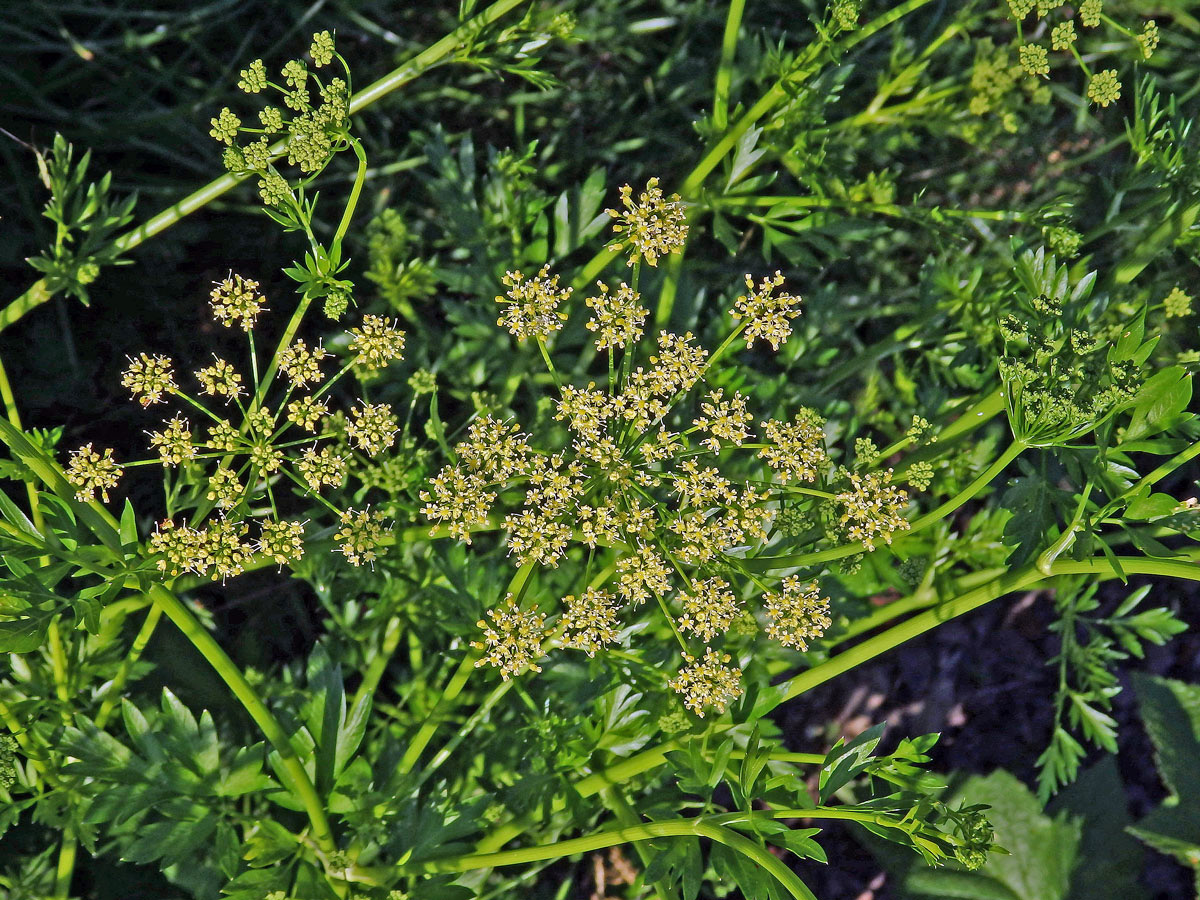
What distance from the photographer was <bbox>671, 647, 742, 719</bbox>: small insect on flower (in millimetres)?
3332

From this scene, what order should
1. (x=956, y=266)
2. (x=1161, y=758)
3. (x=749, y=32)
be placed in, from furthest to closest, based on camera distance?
(x=749, y=32) < (x=1161, y=758) < (x=956, y=266)

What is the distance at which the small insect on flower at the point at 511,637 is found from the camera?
3322mm

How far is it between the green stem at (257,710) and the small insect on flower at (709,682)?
1456mm

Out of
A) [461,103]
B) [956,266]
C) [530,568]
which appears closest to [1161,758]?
[956,266]

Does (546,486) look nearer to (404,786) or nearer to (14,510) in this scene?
(404,786)

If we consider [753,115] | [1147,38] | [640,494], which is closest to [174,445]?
[640,494]

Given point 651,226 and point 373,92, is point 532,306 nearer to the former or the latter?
point 651,226

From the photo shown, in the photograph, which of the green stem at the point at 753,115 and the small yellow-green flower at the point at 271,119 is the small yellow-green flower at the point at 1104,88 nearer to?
the green stem at the point at 753,115

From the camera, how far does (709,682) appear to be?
3383mm

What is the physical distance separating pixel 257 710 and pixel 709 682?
1.61m

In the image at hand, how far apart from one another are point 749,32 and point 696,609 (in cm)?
356

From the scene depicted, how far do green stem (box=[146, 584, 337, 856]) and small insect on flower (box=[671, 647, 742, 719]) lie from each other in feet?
4.78

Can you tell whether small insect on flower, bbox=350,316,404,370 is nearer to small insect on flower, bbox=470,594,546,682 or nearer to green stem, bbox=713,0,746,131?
small insect on flower, bbox=470,594,546,682

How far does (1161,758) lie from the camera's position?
202 inches
